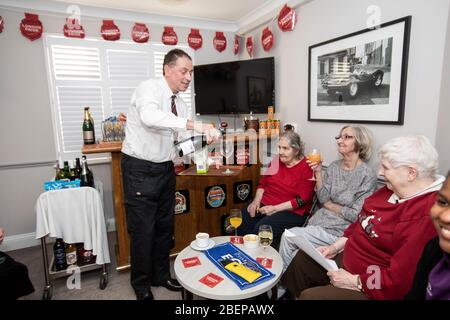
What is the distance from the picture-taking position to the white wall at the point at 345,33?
164 cm

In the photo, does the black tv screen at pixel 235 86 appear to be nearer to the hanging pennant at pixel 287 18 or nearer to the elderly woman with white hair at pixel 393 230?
the hanging pennant at pixel 287 18

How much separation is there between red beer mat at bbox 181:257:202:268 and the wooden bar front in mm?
801

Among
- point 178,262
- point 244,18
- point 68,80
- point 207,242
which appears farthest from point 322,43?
point 68,80

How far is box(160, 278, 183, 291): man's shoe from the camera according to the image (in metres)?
2.19

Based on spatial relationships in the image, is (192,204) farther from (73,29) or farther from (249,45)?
(73,29)

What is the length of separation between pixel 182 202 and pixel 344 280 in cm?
156

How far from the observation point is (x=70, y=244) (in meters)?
2.28

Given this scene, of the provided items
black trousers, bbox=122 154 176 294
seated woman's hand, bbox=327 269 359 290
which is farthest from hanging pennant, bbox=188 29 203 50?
seated woman's hand, bbox=327 269 359 290

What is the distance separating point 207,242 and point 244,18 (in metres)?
2.82

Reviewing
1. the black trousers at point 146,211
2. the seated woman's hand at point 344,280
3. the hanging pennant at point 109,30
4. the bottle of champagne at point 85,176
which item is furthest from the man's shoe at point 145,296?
the hanging pennant at point 109,30

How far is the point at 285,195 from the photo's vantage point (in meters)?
2.31

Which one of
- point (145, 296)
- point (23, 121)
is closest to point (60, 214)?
point (145, 296)

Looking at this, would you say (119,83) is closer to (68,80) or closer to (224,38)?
(68,80)

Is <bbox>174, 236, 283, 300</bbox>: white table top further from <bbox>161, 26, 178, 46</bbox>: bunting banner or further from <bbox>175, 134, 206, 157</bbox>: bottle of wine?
<bbox>161, 26, 178, 46</bbox>: bunting banner
